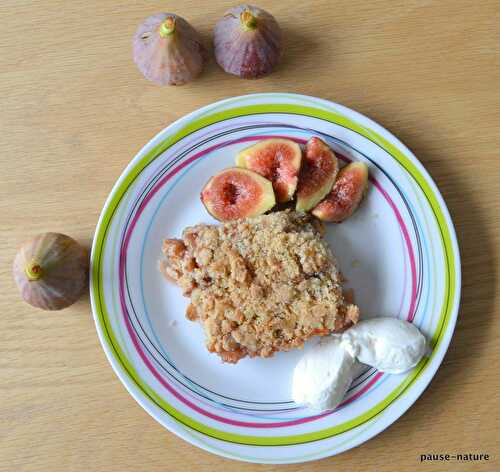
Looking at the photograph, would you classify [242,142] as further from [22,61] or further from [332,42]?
[22,61]

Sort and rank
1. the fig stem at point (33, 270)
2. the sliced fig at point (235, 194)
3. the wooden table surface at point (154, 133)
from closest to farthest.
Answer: the fig stem at point (33, 270)
the sliced fig at point (235, 194)
the wooden table surface at point (154, 133)

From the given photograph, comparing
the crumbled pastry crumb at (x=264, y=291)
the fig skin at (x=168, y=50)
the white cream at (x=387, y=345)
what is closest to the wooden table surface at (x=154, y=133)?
the fig skin at (x=168, y=50)

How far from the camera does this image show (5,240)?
2.44m

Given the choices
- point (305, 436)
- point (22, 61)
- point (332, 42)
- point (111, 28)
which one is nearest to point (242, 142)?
point (332, 42)

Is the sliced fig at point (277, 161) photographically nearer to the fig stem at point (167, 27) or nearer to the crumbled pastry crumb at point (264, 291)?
the crumbled pastry crumb at point (264, 291)

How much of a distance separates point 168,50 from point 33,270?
3.12ft

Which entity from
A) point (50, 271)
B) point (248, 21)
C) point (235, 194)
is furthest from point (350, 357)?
point (248, 21)

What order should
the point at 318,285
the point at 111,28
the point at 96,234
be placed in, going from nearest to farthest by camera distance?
the point at 318,285, the point at 96,234, the point at 111,28

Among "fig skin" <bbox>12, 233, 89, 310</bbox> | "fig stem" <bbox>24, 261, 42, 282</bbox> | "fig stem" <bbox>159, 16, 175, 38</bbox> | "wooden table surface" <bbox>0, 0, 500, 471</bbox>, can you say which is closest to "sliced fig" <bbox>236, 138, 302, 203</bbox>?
"wooden table surface" <bbox>0, 0, 500, 471</bbox>

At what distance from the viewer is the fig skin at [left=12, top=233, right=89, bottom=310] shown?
217 centimetres

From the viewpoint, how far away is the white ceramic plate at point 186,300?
2.29 meters

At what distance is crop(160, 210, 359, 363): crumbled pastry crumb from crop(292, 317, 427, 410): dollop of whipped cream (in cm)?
10

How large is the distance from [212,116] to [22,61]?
856 millimetres

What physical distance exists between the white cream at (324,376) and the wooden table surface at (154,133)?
315 millimetres
